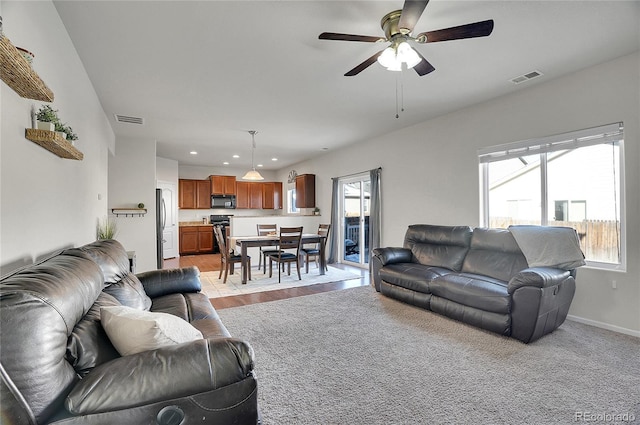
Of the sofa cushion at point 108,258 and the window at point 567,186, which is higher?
the window at point 567,186

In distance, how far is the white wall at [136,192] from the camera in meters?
5.58

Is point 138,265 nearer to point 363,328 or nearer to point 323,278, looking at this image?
point 323,278

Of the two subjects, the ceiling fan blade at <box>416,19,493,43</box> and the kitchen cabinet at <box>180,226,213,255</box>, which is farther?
the kitchen cabinet at <box>180,226,213,255</box>

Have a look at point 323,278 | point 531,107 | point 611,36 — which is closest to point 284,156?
point 323,278

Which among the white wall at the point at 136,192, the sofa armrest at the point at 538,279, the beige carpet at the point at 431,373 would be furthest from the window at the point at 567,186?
the white wall at the point at 136,192

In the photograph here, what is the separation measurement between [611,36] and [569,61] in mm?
409

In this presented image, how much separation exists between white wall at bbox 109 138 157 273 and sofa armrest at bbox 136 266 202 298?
341 cm

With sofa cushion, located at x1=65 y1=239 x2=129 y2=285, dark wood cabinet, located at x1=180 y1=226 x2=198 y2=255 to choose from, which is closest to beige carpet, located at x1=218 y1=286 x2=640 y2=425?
sofa cushion, located at x1=65 y1=239 x2=129 y2=285

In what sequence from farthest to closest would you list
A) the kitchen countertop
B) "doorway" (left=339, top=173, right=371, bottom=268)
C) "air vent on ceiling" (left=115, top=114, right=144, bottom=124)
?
the kitchen countertop
"doorway" (left=339, top=173, right=371, bottom=268)
"air vent on ceiling" (left=115, top=114, right=144, bottom=124)

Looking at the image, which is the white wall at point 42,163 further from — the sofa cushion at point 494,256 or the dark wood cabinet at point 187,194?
the dark wood cabinet at point 187,194

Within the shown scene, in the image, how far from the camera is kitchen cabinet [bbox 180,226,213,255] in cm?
872

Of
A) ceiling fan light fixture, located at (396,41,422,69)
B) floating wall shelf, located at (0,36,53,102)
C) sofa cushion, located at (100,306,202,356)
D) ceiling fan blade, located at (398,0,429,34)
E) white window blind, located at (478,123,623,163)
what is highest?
ceiling fan blade, located at (398,0,429,34)

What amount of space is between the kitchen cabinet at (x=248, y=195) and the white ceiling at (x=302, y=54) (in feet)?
16.3

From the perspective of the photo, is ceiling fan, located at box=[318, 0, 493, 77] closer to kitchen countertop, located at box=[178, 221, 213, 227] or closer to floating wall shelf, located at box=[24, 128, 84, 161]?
floating wall shelf, located at box=[24, 128, 84, 161]
